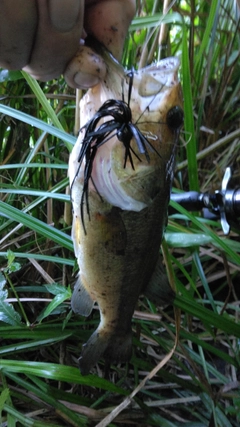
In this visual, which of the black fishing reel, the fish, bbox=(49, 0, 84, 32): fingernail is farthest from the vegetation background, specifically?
bbox=(49, 0, 84, 32): fingernail

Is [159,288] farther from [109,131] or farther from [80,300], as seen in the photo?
[109,131]

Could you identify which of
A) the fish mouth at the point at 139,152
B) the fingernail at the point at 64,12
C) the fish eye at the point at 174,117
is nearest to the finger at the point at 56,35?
the fingernail at the point at 64,12

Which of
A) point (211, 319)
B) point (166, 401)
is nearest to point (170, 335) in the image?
point (166, 401)

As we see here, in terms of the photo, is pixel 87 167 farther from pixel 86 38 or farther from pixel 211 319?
pixel 211 319

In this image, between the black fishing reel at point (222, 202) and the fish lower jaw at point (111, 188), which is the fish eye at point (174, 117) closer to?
the fish lower jaw at point (111, 188)

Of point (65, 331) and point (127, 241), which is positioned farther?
point (65, 331)

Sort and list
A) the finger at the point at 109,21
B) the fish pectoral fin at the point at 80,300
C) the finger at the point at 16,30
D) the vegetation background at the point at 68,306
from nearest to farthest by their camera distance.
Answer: the finger at the point at 16,30, the finger at the point at 109,21, the fish pectoral fin at the point at 80,300, the vegetation background at the point at 68,306
